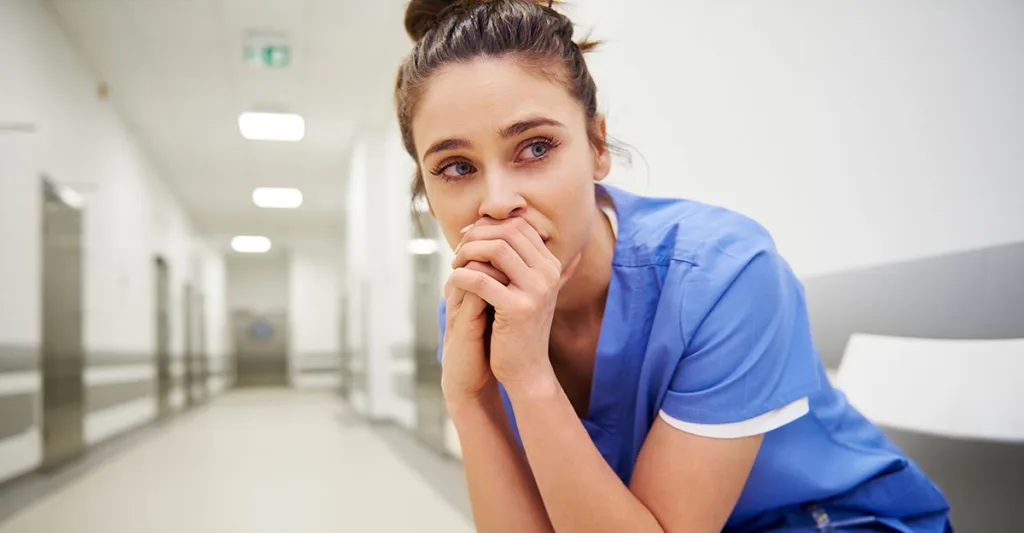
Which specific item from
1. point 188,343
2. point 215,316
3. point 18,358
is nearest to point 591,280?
point 18,358

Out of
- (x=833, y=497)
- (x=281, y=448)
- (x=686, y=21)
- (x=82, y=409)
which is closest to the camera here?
(x=833, y=497)

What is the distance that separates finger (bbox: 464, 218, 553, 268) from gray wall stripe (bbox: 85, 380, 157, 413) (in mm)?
5975

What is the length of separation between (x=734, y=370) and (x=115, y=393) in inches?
294

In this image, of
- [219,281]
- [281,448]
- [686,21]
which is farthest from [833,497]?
[219,281]

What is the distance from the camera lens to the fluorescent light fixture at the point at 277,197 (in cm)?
1075

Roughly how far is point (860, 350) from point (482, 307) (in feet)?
3.63

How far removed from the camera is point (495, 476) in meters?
1.15

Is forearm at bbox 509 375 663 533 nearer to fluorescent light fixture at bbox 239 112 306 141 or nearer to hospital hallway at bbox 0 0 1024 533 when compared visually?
hospital hallway at bbox 0 0 1024 533

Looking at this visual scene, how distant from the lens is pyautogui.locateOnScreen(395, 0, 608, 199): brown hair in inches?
43.4

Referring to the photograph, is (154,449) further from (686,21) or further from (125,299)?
(686,21)

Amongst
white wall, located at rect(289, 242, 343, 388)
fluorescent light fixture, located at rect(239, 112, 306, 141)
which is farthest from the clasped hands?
white wall, located at rect(289, 242, 343, 388)

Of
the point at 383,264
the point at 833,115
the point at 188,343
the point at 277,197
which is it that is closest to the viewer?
the point at 833,115

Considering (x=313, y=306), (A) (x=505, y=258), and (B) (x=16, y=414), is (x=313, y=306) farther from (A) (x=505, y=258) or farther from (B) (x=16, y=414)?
(A) (x=505, y=258)

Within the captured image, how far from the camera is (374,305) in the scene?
8547mm
